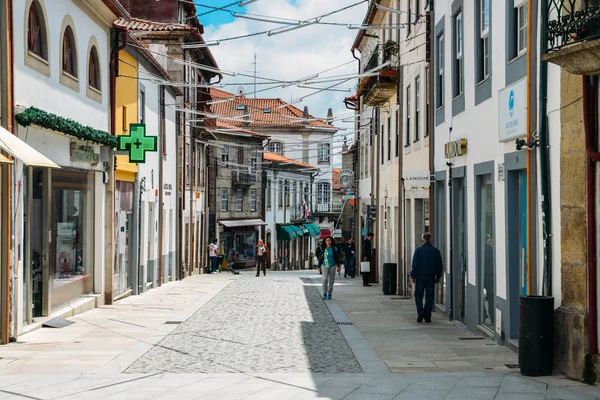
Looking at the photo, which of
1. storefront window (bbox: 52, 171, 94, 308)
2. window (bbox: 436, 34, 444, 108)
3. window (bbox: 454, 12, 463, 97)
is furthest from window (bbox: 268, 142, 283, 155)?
window (bbox: 454, 12, 463, 97)

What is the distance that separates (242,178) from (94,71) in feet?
138

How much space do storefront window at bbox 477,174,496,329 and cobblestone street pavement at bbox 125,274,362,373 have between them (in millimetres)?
2468

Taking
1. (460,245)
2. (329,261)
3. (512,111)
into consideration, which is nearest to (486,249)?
(460,245)

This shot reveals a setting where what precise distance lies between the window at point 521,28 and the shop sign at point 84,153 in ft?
29.5

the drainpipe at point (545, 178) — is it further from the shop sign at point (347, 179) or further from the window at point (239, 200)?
the window at point (239, 200)

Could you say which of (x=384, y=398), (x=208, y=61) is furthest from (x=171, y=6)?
(x=384, y=398)

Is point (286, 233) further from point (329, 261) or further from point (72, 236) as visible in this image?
point (72, 236)

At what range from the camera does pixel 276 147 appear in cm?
8344

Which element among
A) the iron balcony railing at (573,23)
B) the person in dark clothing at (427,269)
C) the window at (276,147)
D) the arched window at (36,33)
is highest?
the window at (276,147)

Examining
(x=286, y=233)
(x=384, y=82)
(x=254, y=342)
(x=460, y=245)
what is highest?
(x=384, y=82)

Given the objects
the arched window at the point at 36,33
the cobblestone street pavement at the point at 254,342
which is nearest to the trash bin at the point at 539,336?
the cobblestone street pavement at the point at 254,342

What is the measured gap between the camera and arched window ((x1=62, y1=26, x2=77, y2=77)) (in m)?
18.0

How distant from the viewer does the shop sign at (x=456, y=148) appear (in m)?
16.9

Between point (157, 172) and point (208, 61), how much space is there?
16.8 meters
